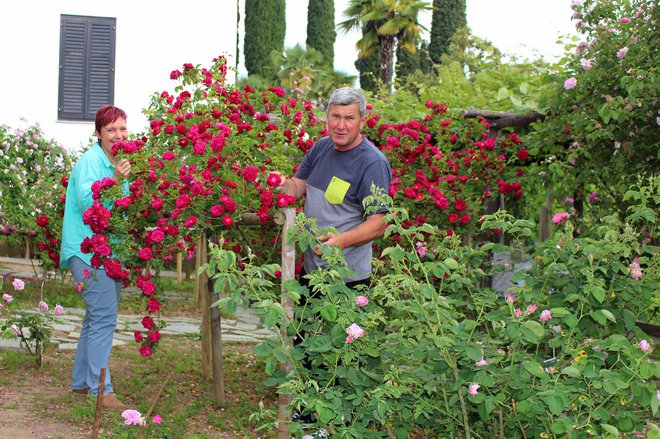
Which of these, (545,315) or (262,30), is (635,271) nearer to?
(545,315)

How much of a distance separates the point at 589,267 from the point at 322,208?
1.35 metres

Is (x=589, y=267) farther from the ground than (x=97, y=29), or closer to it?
closer to it

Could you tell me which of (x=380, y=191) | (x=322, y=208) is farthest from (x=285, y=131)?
(x=380, y=191)

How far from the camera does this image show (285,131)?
17.7 feet

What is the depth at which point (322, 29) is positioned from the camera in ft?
104

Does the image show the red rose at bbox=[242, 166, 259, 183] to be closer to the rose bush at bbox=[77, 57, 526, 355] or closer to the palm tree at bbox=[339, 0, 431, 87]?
the rose bush at bbox=[77, 57, 526, 355]

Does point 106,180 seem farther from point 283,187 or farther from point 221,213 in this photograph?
point 283,187

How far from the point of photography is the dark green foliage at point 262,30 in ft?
89.4

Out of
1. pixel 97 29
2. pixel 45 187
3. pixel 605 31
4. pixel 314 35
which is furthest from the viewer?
pixel 314 35

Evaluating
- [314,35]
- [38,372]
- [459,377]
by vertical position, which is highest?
[314,35]

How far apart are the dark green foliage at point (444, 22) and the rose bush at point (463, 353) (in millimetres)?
28531

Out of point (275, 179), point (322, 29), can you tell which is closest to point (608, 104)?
point (275, 179)

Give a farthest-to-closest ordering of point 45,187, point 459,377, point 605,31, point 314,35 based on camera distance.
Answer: point 314,35, point 45,187, point 605,31, point 459,377

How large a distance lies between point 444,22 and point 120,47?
65.9 feet
